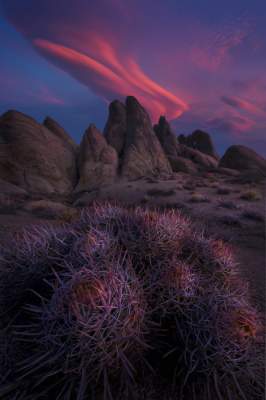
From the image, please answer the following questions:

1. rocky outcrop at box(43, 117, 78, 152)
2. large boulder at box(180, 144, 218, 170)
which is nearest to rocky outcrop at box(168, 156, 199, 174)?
large boulder at box(180, 144, 218, 170)

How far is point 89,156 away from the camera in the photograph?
3172cm

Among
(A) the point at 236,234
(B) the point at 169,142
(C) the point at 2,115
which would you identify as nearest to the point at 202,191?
(A) the point at 236,234

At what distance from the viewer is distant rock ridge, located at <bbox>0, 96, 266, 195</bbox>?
1070 inches

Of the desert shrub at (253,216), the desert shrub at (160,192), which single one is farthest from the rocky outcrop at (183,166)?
the desert shrub at (253,216)

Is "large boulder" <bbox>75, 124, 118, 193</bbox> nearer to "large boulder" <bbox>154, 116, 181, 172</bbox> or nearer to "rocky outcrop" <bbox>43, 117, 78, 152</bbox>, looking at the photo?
"rocky outcrop" <bbox>43, 117, 78, 152</bbox>

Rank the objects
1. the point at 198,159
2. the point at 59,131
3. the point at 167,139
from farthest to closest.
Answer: the point at 167,139 < the point at 198,159 < the point at 59,131

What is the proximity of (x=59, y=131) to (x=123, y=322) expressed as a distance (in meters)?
37.0

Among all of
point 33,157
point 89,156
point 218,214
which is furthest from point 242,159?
point 218,214

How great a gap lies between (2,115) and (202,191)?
2546 centimetres

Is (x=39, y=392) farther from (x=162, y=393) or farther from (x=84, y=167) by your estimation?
(x=84, y=167)

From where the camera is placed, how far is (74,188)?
→ 96.8ft

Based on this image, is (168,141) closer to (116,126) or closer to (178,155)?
(178,155)

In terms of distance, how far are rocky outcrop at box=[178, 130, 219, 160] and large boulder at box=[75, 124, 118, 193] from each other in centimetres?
2763

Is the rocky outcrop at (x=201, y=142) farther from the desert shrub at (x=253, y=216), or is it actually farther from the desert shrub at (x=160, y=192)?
the desert shrub at (x=253, y=216)
